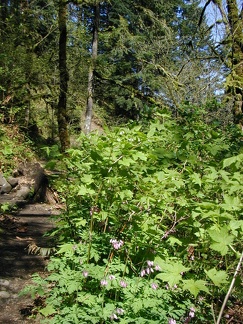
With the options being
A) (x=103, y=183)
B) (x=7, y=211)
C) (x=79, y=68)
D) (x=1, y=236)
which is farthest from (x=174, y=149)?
(x=79, y=68)

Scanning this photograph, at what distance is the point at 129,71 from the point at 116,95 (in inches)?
96.4

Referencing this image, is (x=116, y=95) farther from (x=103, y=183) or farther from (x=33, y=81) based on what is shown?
(x=103, y=183)

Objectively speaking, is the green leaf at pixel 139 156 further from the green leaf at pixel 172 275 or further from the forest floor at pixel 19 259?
the forest floor at pixel 19 259

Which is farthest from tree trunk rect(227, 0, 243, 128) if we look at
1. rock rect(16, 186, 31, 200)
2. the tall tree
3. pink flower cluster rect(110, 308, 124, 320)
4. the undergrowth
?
pink flower cluster rect(110, 308, 124, 320)

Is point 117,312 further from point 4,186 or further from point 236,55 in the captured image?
point 4,186

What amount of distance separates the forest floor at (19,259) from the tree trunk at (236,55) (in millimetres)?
4709

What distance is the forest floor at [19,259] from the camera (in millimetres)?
3160

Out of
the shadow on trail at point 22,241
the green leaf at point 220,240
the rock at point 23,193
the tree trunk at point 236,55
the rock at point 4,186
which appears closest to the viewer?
the green leaf at point 220,240

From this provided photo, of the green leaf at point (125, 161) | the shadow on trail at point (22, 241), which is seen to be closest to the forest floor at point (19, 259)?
the shadow on trail at point (22, 241)

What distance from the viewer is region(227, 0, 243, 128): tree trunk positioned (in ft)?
23.5

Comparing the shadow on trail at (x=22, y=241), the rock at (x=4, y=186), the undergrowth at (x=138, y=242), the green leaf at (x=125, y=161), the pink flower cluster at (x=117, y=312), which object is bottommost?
the shadow on trail at (x=22, y=241)

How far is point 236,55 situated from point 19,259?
6.04m

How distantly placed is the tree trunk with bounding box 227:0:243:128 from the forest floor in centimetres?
471

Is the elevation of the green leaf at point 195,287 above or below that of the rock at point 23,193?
above
